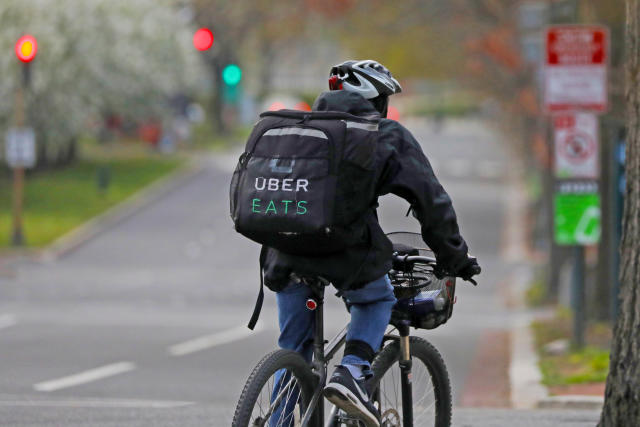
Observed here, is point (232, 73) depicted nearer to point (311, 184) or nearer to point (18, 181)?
point (18, 181)

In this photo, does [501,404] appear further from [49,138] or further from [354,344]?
[49,138]

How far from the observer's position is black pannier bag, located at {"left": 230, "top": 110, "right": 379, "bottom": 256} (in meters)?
5.11

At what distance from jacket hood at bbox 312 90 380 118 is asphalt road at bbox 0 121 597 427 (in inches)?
116

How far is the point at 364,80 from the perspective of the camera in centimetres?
542

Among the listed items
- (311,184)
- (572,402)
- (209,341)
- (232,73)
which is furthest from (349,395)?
(232,73)

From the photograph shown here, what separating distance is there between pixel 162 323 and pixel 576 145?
6.68 meters

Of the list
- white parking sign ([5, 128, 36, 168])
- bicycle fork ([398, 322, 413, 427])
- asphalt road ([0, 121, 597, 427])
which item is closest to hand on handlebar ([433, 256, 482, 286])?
bicycle fork ([398, 322, 413, 427])

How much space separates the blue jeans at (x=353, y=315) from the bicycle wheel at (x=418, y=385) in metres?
0.21

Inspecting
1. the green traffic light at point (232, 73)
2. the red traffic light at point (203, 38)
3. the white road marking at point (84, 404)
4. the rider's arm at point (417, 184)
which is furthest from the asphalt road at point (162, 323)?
the red traffic light at point (203, 38)

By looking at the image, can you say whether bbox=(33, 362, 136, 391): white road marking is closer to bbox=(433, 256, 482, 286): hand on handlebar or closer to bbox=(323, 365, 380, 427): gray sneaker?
bbox=(323, 365, 380, 427): gray sneaker

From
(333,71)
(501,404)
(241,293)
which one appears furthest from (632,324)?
(241,293)

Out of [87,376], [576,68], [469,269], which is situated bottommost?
[87,376]

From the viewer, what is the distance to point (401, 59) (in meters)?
40.0

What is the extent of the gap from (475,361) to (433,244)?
29.8ft
